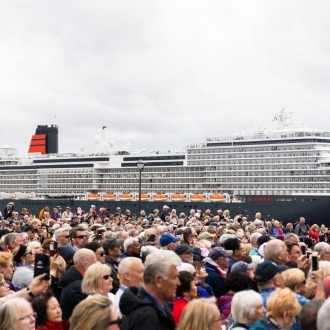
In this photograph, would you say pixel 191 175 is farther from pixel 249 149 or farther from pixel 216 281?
pixel 216 281

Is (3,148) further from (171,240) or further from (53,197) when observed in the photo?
(171,240)

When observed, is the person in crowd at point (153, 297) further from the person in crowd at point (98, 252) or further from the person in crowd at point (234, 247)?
the person in crowd at point (234, 247)

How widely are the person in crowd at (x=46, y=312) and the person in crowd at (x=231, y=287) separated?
1814 millimetres

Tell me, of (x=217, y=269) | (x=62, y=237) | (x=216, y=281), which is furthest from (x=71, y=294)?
(x=62, y=237)

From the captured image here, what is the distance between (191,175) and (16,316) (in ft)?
190

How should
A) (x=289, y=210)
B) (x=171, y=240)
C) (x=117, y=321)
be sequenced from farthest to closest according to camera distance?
(x=289, y=210)
(x=171, y=240)
(x=117, y=321)

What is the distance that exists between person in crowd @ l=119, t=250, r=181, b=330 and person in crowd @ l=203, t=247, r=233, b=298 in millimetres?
3121

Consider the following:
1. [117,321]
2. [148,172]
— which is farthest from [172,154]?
[117,321]

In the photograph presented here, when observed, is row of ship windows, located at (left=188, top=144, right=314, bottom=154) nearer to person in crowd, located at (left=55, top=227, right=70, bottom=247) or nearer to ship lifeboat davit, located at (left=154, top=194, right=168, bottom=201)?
ship lifeboat davit, located at (left=154, top=194, right=168, bottom=201)

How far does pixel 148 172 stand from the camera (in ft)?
213

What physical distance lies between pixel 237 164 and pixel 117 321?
55.4 metres

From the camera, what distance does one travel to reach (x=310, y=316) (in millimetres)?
4879

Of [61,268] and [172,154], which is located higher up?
[172,154]

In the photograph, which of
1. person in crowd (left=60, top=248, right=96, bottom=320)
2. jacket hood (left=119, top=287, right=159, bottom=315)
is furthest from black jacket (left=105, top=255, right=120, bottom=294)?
jacket hood (left=119, top=287, right=159, bottom=315)
